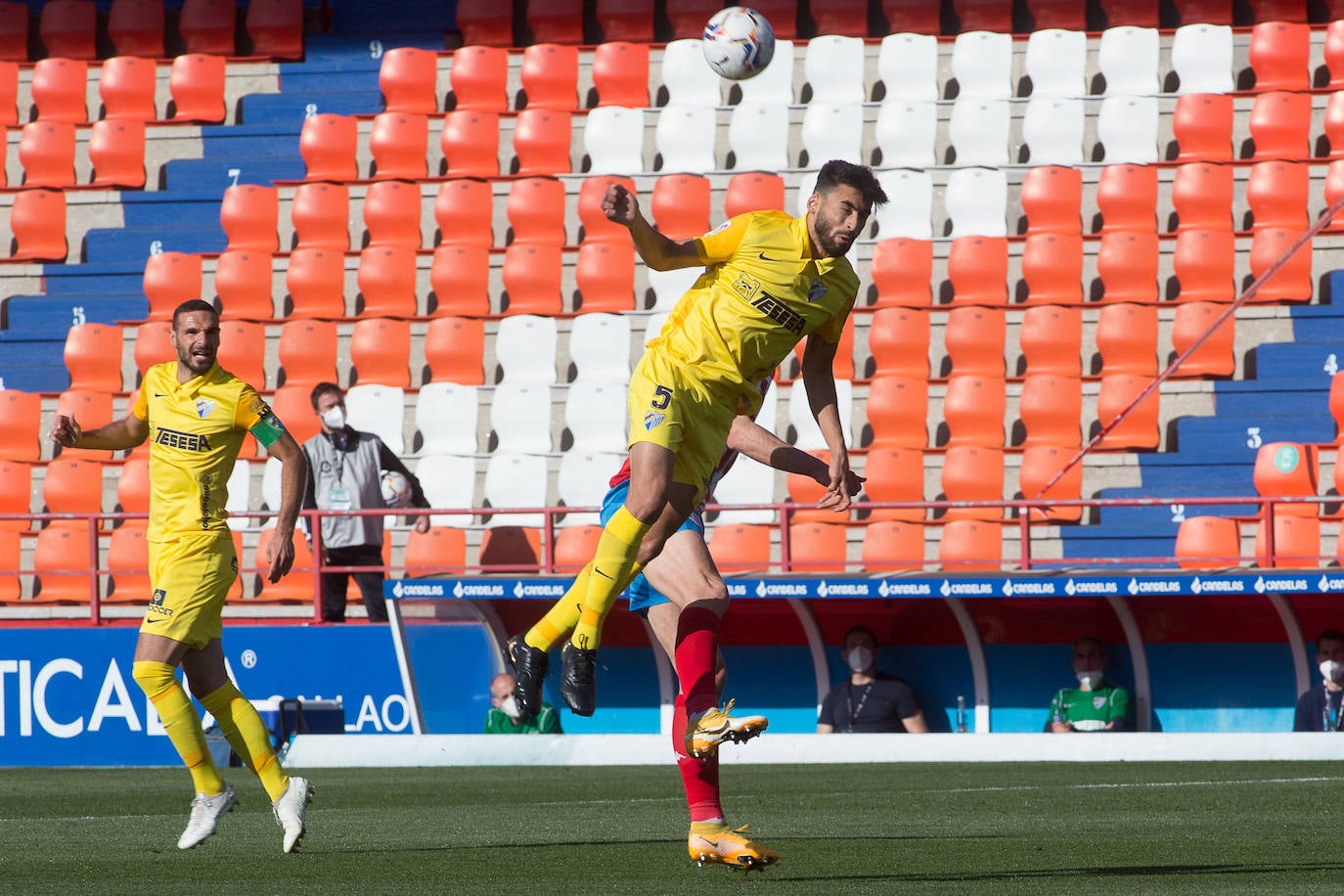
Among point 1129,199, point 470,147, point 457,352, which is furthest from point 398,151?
point 1129,199

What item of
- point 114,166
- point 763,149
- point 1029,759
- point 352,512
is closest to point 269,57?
point 114,166

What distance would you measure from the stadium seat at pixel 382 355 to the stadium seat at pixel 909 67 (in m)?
4.93

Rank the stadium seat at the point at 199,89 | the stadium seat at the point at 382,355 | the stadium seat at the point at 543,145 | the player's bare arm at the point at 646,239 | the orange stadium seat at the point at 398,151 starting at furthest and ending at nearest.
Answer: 1. the stadium seat at the point at 199,89
2. the orange stadium seat at the point at 398,151
3. the stadium seat at the point at 543,145
4. the stadium seat at the point at 382,355
5. the player's bare arm at the point at 646,239

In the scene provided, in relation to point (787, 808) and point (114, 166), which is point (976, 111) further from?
point (787, 808)

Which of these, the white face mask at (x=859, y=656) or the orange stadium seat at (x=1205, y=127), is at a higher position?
the orange stadium seat at (x=1205, y=127)

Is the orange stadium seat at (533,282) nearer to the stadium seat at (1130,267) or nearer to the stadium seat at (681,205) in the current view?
the stadium seat at (681,205)

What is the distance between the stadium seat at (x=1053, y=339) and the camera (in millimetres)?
15930

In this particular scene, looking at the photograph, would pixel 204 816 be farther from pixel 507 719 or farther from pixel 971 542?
pixel 971 542

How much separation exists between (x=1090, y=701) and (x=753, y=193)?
6.25 meters

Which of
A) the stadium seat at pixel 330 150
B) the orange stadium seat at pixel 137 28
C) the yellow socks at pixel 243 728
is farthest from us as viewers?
the orange stadium seat at pixel 137 28

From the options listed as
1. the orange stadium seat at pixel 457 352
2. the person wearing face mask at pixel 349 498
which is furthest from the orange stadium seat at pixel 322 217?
the person wearing face mask at pixel 349 498

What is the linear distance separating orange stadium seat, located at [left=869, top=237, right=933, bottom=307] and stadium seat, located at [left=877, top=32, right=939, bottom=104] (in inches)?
81.5

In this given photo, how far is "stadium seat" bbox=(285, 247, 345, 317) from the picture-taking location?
59.5 ft

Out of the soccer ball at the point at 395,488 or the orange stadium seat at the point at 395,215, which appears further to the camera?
the orange stadium seat at the point at 395,215
